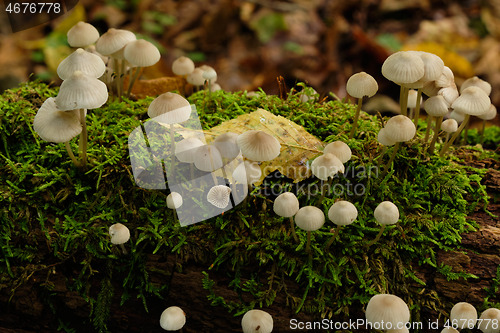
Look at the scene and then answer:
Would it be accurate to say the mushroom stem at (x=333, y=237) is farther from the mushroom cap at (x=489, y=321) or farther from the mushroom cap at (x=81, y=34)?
the mushroom cap at (x=81, y=34)

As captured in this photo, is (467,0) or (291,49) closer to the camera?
(291,49)

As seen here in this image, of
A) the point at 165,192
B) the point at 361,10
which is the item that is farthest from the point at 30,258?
the point at 361,10

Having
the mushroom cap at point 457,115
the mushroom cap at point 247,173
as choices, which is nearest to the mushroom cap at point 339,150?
the mushroom cap at point 247,173

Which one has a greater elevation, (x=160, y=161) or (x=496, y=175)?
(x=160, y=161)

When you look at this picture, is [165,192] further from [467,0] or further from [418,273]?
[467,0]

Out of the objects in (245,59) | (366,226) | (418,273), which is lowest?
(245,59)

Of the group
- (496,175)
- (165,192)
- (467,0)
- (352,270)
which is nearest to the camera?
(352,270)

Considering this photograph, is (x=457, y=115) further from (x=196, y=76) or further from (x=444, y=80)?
(x=196, y=76)

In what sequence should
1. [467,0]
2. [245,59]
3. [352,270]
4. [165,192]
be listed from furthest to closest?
[467,0]
[245,59]
[165,192]
[352,270]
